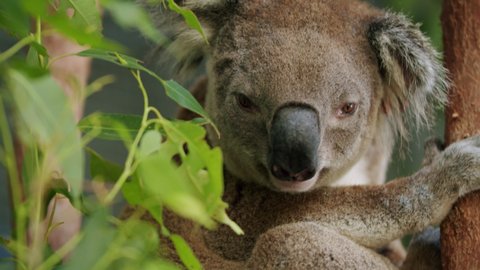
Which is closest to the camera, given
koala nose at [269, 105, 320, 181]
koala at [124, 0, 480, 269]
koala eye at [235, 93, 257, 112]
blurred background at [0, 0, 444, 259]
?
koala nose at [269, 105, 320, 181]

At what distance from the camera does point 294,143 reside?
271cm

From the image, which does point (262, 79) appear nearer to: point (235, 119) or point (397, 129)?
point (235, 119)

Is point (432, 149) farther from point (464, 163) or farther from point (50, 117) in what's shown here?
point (50, 117)

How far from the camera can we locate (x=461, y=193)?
2898 millimetres

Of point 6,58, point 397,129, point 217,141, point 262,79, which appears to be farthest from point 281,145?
point 6,58

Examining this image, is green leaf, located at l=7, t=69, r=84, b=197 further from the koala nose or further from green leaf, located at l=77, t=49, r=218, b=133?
the koala nose

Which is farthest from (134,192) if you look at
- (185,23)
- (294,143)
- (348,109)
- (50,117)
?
(185,23)

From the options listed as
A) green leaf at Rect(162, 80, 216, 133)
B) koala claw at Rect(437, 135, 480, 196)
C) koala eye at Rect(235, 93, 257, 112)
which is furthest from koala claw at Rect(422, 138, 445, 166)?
green leaf at Rect(162, 80, 216, 133)

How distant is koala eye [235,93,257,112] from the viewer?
3.06m

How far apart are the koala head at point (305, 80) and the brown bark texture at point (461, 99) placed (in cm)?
18

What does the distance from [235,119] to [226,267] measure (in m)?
0.66

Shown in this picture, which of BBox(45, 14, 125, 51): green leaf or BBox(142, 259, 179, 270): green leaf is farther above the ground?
BBox(45, 14, 125, 51): green leaf

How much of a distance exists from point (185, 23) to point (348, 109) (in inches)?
35.4

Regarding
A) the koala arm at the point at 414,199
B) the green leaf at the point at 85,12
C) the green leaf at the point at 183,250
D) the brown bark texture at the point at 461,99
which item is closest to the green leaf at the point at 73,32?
the green leaf at the point at 183,250
